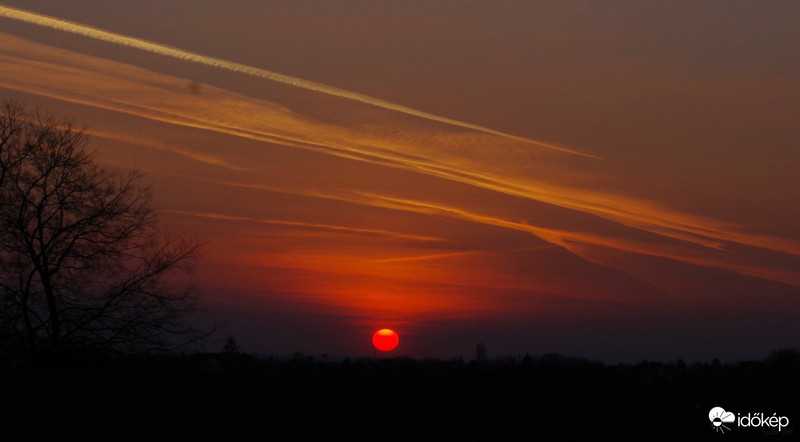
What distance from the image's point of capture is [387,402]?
62.9ft

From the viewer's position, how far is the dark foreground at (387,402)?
15367 mm

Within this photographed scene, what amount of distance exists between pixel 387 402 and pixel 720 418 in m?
7.01

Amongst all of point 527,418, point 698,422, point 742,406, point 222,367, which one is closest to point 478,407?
point 527,418

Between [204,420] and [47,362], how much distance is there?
36.1 ft

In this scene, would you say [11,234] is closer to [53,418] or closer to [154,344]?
[154,344]
